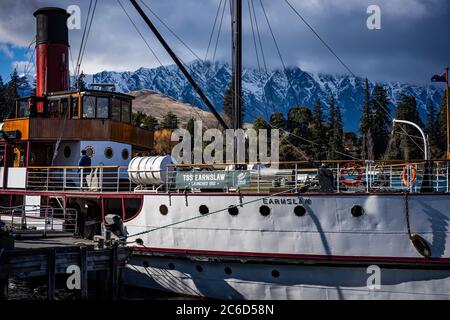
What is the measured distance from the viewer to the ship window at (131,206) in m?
16.5

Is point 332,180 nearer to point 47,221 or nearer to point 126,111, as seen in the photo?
point 47,221

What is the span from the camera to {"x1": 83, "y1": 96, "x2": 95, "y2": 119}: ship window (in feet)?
65.7

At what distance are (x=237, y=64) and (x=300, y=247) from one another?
707cm

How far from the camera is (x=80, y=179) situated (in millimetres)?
18703

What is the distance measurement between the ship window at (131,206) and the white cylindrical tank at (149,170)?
2.06 ft

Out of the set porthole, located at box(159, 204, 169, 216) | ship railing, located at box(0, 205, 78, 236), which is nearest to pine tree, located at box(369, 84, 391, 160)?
ship railing, located at box(0, 205, 78, 236)

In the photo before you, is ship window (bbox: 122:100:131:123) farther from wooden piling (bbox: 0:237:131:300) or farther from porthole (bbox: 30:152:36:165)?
wooden piling (bbox: 0:237:131:300)

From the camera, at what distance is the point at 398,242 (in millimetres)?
12805

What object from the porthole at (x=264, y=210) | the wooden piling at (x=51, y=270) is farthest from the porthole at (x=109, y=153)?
the porthole at (x=264, y=210)

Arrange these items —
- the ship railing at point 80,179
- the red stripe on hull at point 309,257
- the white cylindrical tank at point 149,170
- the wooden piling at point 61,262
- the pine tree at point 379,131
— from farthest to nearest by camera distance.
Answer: the pine tree at point 379,131 → the ship railing at point 80,179 → the white cylindrical tank at point 149,170 → the red stripe on hull at point 309,257 → the wooden piling at point 61,262

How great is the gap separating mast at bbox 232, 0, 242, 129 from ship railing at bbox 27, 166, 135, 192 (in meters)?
4.36

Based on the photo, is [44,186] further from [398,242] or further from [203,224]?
[398,242]

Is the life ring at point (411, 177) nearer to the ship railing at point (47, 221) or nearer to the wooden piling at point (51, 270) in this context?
the wooden piling at point (51, 270)
